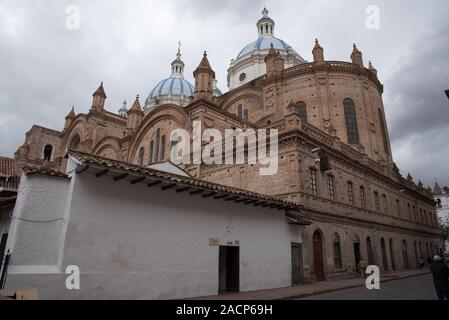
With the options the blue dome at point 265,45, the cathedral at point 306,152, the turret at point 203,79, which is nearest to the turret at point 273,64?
the cathedral at point 306,152

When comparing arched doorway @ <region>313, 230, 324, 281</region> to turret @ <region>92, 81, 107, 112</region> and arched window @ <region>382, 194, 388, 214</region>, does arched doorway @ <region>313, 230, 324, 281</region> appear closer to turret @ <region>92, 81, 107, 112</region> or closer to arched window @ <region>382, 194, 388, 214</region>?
arched window @ <region>382, 194, 388, 214</region>

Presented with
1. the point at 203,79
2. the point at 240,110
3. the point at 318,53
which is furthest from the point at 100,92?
the point at 318,53

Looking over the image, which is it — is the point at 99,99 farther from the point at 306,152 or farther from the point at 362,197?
the point at 362,197

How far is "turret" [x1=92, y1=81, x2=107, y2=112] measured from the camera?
123 ft

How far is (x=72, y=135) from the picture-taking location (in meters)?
40.3

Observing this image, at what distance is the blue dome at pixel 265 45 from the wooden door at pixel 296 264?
30.4m

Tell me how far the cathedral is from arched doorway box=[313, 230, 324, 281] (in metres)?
0.05

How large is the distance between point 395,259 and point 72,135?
37230 mm

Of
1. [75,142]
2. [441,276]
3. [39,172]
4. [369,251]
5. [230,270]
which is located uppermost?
[75,142]

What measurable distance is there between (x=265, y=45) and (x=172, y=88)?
1649 cm

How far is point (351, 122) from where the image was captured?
27.6 meters

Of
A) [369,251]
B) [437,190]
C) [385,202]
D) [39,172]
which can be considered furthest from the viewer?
[437,190]
